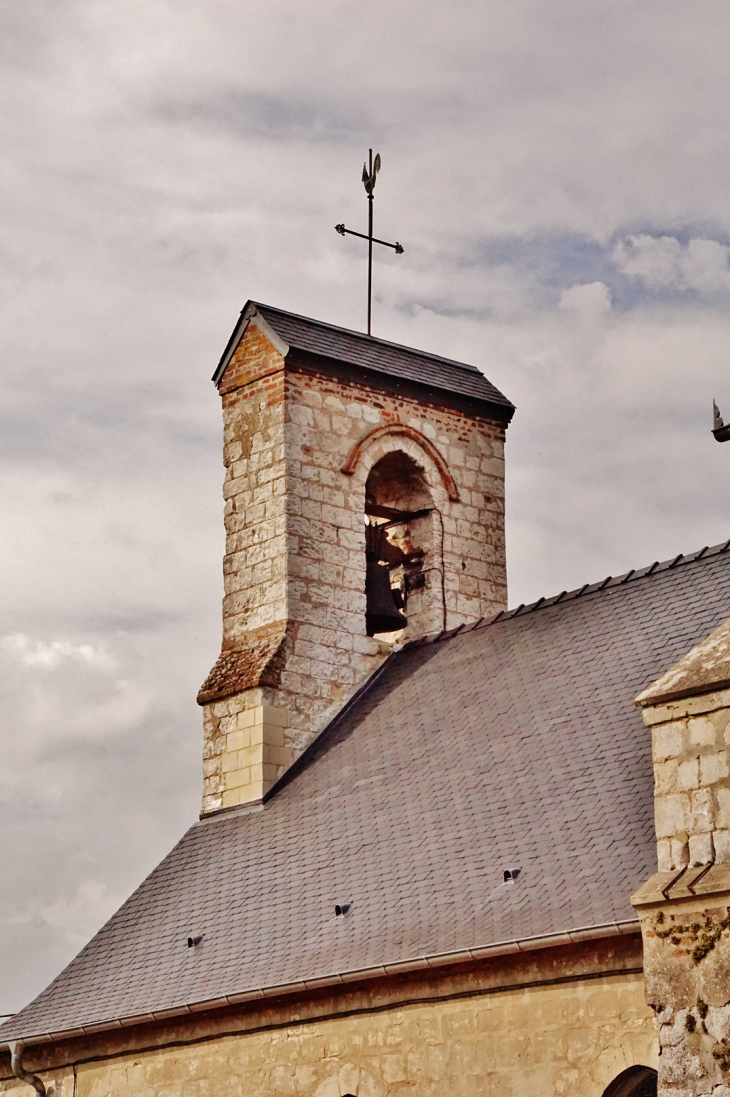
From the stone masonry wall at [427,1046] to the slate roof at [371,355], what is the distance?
24.3ft

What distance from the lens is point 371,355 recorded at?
1955 cm

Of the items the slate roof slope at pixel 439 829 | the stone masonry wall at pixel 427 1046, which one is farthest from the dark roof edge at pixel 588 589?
the stone masonry wall at pixel 427 1046

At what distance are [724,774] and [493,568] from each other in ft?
31.9

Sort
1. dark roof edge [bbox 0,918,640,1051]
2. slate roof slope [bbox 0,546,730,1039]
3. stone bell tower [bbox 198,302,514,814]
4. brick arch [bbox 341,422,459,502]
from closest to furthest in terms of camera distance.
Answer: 1. dark roof edge [bbox 0,918,640,1051]
2. slate roof slope [bbox 0,546,730,1039]
3. stone bell tower [bbox 198,302,514,814]
4. brick arch [bbox 341,422,459,502]

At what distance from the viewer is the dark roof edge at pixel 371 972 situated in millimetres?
11562

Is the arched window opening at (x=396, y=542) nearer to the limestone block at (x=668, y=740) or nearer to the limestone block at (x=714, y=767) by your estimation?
the limestone block at (x=668, y=740)

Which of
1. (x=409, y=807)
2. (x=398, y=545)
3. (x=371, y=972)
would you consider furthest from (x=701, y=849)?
(x=398, y=545)

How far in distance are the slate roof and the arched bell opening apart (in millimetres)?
956

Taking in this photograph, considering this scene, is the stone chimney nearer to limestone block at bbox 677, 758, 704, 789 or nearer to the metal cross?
limestone block at bbox 677, 758, 704, 789

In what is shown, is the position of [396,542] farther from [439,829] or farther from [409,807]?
[439,829]

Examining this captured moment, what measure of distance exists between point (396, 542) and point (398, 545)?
73 mm

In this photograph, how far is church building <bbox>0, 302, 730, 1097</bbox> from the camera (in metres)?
11.5

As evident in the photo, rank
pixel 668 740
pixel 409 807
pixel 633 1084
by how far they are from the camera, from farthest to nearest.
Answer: pixel 409 807 → pixel 633 1084 → pixel 668 740

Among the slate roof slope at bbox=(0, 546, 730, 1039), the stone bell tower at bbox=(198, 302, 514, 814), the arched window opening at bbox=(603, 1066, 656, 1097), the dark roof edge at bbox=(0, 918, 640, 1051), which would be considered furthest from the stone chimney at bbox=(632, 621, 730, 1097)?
the stone bell tower at bbox=(198, 302, 514, 814)
